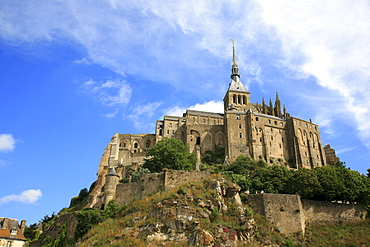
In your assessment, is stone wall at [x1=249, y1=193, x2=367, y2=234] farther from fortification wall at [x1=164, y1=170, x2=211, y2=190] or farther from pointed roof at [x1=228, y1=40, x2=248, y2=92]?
pointed roof at [x1=228, y1=40, x2=248, y2=92]

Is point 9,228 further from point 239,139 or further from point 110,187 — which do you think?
point 239,139

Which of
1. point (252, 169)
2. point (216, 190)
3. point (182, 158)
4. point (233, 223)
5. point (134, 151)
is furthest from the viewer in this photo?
point (134, 151)

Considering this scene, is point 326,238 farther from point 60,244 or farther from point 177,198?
point 60,244

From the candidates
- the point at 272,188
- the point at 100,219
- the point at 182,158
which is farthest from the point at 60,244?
the point at 272,188

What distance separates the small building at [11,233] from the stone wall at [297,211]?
36.2m

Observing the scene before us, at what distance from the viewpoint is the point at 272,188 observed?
48.9m

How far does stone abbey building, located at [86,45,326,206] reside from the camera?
8006 centimetres

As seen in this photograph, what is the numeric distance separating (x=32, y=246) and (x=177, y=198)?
81.9 ft

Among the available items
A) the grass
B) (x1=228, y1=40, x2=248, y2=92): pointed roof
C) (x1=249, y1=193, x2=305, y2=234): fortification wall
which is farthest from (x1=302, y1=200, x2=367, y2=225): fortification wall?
(x1=228, y1=40, x2=248, y2=92): pointed roof

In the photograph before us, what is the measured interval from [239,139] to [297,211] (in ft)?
136

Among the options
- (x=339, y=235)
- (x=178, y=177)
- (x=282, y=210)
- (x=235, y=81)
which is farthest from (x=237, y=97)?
(x=339, y=235)

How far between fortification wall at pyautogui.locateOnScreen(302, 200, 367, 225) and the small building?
41881 millimetres

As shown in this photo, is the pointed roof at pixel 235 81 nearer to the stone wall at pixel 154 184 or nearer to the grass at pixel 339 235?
the stone wall at pixel 154 184

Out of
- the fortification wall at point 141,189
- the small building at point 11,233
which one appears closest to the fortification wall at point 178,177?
the fortification wall at point 141,189
